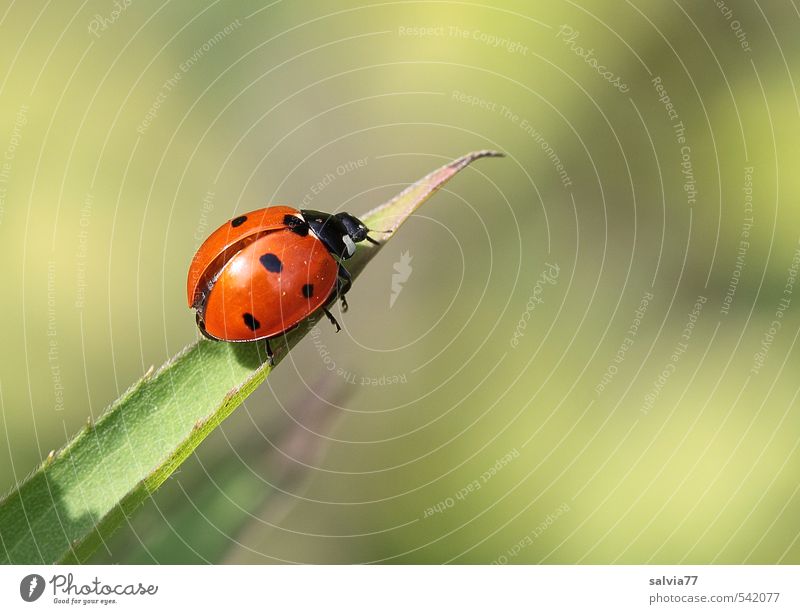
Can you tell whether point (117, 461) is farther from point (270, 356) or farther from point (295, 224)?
point (295, 224)

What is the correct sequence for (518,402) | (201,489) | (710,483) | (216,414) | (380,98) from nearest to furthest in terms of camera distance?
(216,414) < (201,489) < (710,483) < (518,402) < (380,98)

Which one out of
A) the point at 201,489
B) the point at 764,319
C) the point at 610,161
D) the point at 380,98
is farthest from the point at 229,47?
the point at 764,319

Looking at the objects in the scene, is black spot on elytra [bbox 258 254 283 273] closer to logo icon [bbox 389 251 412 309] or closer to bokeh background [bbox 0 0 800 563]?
bokeh background [bbox 0 0 800 563]

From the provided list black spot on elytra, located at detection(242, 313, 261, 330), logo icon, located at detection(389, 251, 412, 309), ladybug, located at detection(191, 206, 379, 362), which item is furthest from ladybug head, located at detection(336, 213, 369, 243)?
logo icon, located at detection(389, 251, 412, 309)

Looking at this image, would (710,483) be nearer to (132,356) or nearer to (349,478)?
(349,478)
